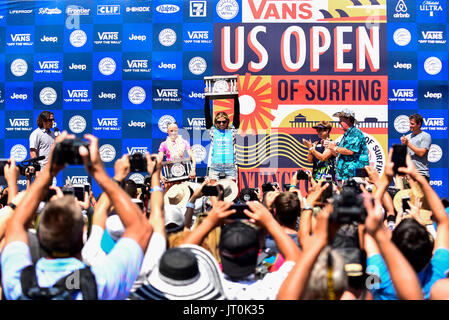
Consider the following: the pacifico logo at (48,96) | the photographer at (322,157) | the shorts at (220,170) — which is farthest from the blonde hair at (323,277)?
the pacifico logo at (48,96)

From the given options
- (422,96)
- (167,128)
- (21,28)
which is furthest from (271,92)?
(21,28)

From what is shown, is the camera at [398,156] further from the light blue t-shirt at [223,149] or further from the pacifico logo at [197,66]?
the pacifico logo at [197,66]

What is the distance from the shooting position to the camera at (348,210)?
1.34 metres

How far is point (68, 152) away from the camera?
4.96 ft

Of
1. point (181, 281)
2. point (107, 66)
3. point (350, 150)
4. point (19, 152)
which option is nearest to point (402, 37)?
point (350, 150)

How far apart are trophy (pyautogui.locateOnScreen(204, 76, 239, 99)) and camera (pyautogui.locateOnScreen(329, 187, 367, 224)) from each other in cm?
466

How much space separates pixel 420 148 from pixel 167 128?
3694 millimetres

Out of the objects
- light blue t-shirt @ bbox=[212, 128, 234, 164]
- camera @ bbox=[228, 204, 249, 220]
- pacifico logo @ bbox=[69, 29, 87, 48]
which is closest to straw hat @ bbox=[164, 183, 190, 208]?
light blue t-shirt @ bbox=[212, 128, 234, 164]

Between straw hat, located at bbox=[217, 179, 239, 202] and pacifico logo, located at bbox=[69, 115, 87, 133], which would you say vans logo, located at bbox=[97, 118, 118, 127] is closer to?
pacifico logo, located at bbox=[69, 115, 87, 133]

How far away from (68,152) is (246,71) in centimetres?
542

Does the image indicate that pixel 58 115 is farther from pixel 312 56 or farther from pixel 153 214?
pixel 153 214

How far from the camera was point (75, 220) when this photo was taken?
1394 millimetres

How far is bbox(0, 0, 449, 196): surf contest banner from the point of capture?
6602mm
